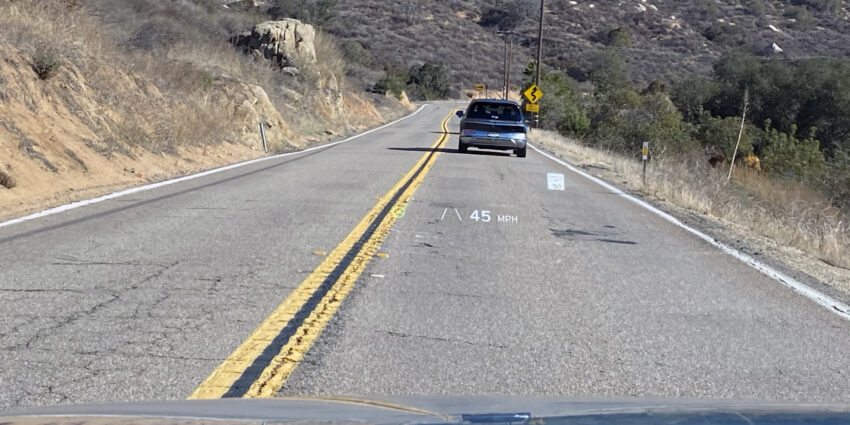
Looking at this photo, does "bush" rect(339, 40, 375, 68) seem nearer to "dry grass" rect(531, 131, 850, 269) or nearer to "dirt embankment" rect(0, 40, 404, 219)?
"dirt embankment" rect(0, 40, 404, 219)

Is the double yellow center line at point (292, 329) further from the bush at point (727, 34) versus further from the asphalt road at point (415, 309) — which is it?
the bush at point (727, 34)

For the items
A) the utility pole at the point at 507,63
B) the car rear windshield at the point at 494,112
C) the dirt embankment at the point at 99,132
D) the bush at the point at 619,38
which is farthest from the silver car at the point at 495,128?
the bush at the point at 619,38

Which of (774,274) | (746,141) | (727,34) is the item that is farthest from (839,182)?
(727,34)

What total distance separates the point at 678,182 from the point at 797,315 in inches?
483

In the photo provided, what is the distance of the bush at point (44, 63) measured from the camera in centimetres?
1770

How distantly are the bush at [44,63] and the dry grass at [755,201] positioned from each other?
1201 cm

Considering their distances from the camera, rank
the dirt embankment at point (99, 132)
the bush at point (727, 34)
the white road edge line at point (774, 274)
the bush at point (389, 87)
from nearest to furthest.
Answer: the white road edge line at point (774, 274) → the dirt embankment at point (99, 132) → the bush at point (389, 87) → the bush at point (727, 34)

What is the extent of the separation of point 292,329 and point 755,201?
1590 cm

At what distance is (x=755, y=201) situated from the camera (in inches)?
781

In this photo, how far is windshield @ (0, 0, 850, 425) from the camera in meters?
5.33

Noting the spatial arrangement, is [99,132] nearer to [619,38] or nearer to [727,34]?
[619,38]

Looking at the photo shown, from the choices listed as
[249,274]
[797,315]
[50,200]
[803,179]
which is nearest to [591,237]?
[797,315]

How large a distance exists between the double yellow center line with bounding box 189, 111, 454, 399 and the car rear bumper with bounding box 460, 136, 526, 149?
16311mm

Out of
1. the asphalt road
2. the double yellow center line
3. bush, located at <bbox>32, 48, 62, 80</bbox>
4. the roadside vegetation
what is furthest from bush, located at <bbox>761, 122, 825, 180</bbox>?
the double yellow center line
